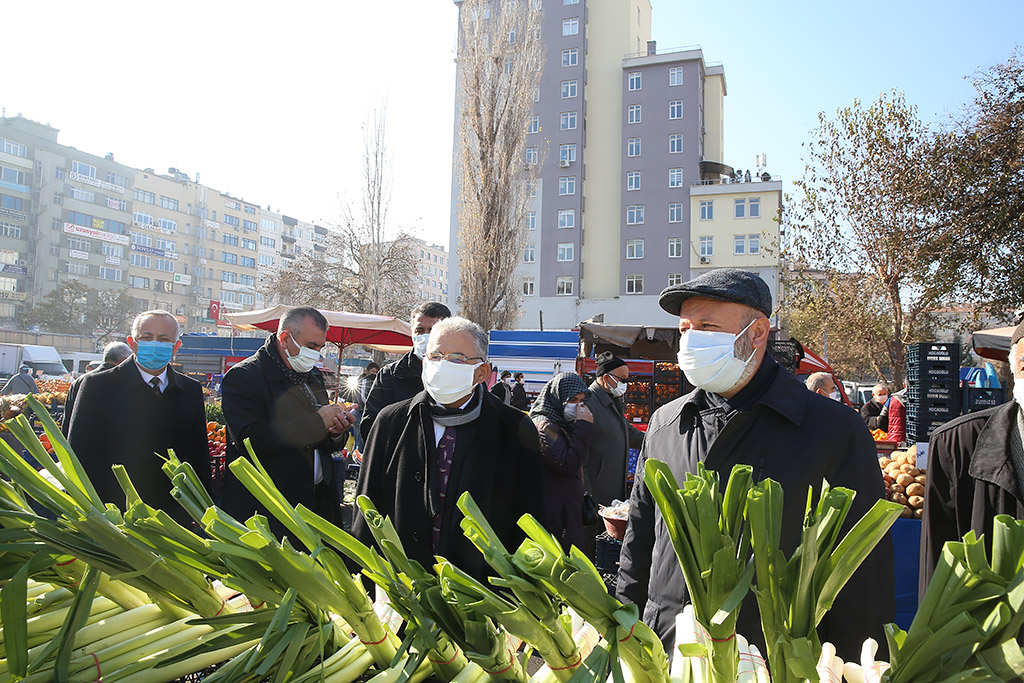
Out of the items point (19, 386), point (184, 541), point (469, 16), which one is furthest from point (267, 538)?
point (469, 16)

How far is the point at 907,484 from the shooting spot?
4652mm

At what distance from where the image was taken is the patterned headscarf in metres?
4.04

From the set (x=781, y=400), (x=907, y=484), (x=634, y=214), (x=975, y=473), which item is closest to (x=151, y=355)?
(x=781, y=400)

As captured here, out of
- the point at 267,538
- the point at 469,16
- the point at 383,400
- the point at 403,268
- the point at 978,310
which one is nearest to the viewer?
the point at 267,538

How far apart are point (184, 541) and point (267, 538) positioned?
162 millimetres

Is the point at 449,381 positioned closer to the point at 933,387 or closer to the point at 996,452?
the point at 996,452

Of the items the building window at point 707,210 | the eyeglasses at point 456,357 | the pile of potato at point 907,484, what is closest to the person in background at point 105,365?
the eyeglasses at point 456,357

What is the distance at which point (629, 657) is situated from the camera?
82 cm

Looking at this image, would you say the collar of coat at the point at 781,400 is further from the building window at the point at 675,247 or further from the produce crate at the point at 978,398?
the building window at the point at 675,247

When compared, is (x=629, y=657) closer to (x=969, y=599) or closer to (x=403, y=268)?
(x=969, y=599)

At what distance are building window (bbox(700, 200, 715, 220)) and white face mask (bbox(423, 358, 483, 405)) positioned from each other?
130 feet

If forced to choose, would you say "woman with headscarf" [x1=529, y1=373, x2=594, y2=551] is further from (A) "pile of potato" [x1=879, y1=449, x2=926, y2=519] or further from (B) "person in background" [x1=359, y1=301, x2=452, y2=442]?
(A) "pile of potato" [x1=879, y1=449, x2=926, y2=519]

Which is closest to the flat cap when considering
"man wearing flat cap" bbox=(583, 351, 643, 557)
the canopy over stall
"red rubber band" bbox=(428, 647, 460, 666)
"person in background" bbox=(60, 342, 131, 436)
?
"red rubber band" bbox=(428, 647, 460, 666)

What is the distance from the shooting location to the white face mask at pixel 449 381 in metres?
2.45
